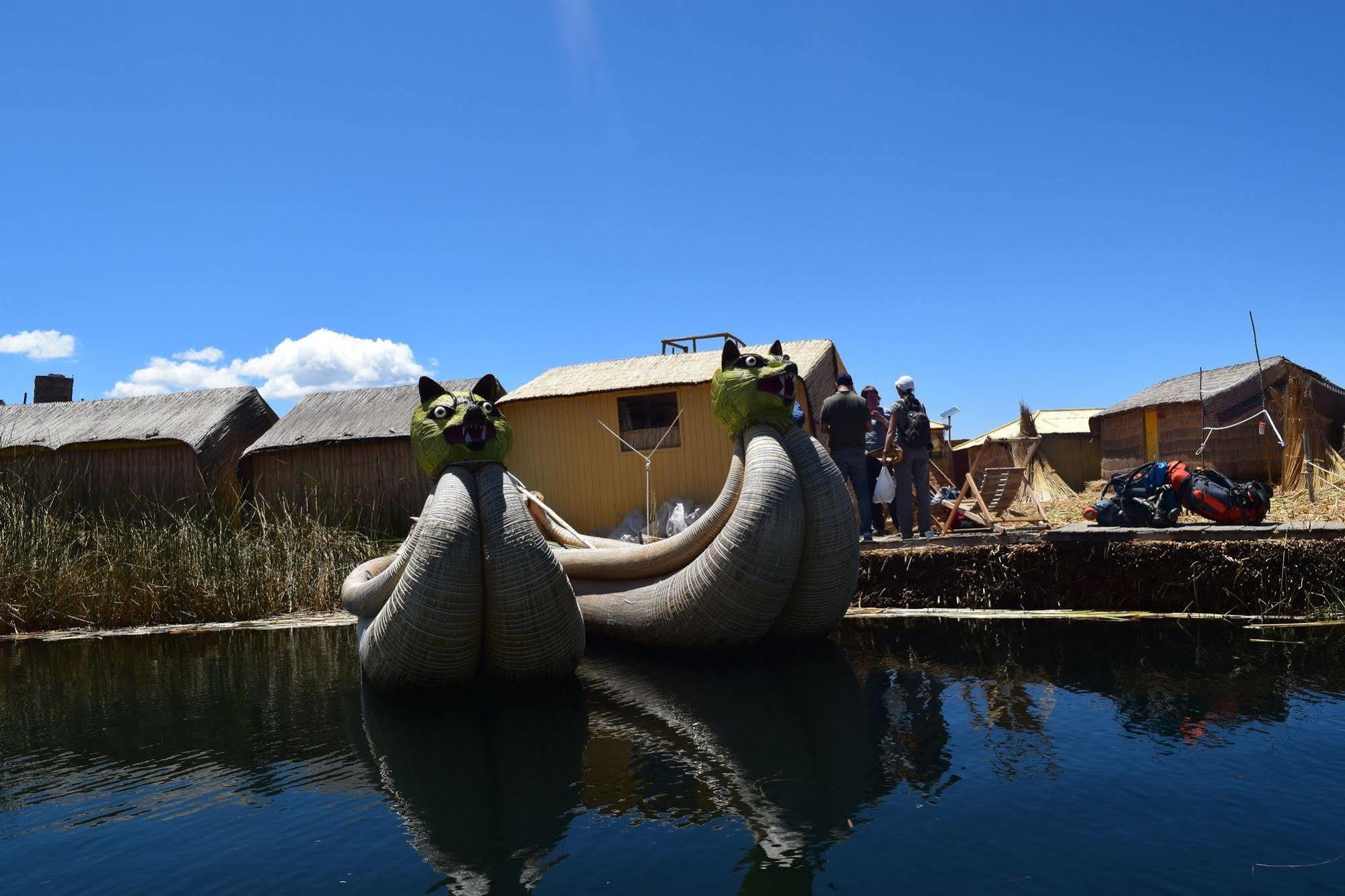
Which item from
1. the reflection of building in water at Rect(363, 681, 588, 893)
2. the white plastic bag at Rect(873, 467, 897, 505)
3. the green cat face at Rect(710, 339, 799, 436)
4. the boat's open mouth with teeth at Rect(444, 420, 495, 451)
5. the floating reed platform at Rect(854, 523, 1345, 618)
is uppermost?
the green cat face at Rect(710, 339, 799, 436)

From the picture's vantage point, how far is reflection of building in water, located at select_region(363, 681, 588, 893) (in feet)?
12.5

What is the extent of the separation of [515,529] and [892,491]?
25.9 ft

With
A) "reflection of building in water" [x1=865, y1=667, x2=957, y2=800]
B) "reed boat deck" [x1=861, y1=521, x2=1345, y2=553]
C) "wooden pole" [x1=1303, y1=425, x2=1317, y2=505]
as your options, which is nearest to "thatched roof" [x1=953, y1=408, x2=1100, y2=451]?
"wooden pole" [x1=1303, y1=425, x2=1317, y2=505]

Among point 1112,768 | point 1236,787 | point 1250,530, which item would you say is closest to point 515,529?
point 1112,768

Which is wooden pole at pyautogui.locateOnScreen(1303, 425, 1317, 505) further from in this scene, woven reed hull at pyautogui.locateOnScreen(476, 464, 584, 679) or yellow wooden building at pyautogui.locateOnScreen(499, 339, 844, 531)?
woven reed hull at pyautogui.locateOnScreen(476, 464, 584, 679)

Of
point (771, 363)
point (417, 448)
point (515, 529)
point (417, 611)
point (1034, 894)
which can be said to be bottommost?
point (1034, 894)

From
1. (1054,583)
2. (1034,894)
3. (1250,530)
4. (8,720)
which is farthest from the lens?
(1054,583)

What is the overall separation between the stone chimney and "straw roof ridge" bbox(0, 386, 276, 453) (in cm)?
179

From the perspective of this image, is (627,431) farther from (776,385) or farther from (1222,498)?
Answer: (1222,498)

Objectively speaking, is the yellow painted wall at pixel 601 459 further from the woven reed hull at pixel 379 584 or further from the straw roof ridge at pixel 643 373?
the woven reed hull at pixel 379 584

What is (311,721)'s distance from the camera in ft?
21.4

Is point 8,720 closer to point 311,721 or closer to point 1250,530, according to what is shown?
point 311,721

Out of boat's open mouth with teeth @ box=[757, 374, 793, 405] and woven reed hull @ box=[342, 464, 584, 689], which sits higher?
boat's open mouth with teeth @ box=[757, 374, 793, 405]

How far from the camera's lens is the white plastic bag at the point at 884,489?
12742mm
